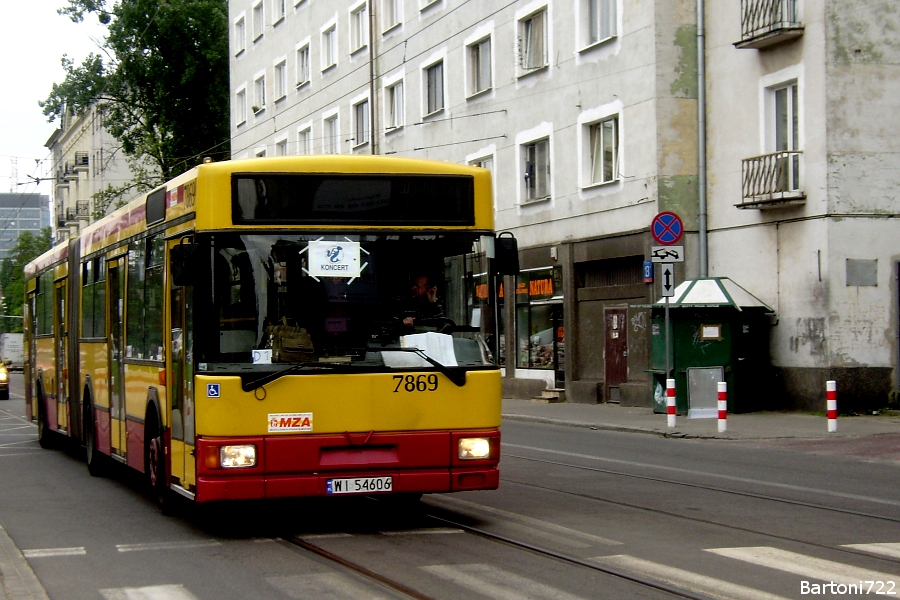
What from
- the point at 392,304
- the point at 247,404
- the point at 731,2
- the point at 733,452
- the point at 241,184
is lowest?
the point at 733,452

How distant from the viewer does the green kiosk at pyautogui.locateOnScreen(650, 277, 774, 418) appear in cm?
2253

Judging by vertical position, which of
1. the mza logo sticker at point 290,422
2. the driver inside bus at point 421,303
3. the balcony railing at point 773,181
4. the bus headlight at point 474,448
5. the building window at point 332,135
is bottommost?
the bus headlight at point 474,448

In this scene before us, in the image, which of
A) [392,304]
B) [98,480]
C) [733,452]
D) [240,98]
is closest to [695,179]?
[733,452]

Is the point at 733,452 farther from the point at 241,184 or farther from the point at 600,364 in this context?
the point at 600,364

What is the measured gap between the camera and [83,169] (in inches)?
3610

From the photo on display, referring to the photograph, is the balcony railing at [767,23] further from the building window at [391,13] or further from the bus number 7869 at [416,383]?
the building window at [391,13]

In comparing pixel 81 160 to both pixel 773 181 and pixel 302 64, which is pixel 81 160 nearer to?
pixel 302 64

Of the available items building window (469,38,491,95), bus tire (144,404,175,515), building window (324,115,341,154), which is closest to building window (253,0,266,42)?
building window (324,115,341,154)

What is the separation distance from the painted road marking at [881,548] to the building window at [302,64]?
4139 cm

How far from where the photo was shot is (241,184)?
30.1 feet

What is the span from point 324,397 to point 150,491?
4489 millimetres

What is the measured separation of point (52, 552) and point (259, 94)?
152ft

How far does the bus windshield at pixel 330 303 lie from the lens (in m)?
8.98

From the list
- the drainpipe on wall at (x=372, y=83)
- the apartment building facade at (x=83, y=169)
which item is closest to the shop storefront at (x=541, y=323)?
the drainpipe on wall at (x=372, y=83)
